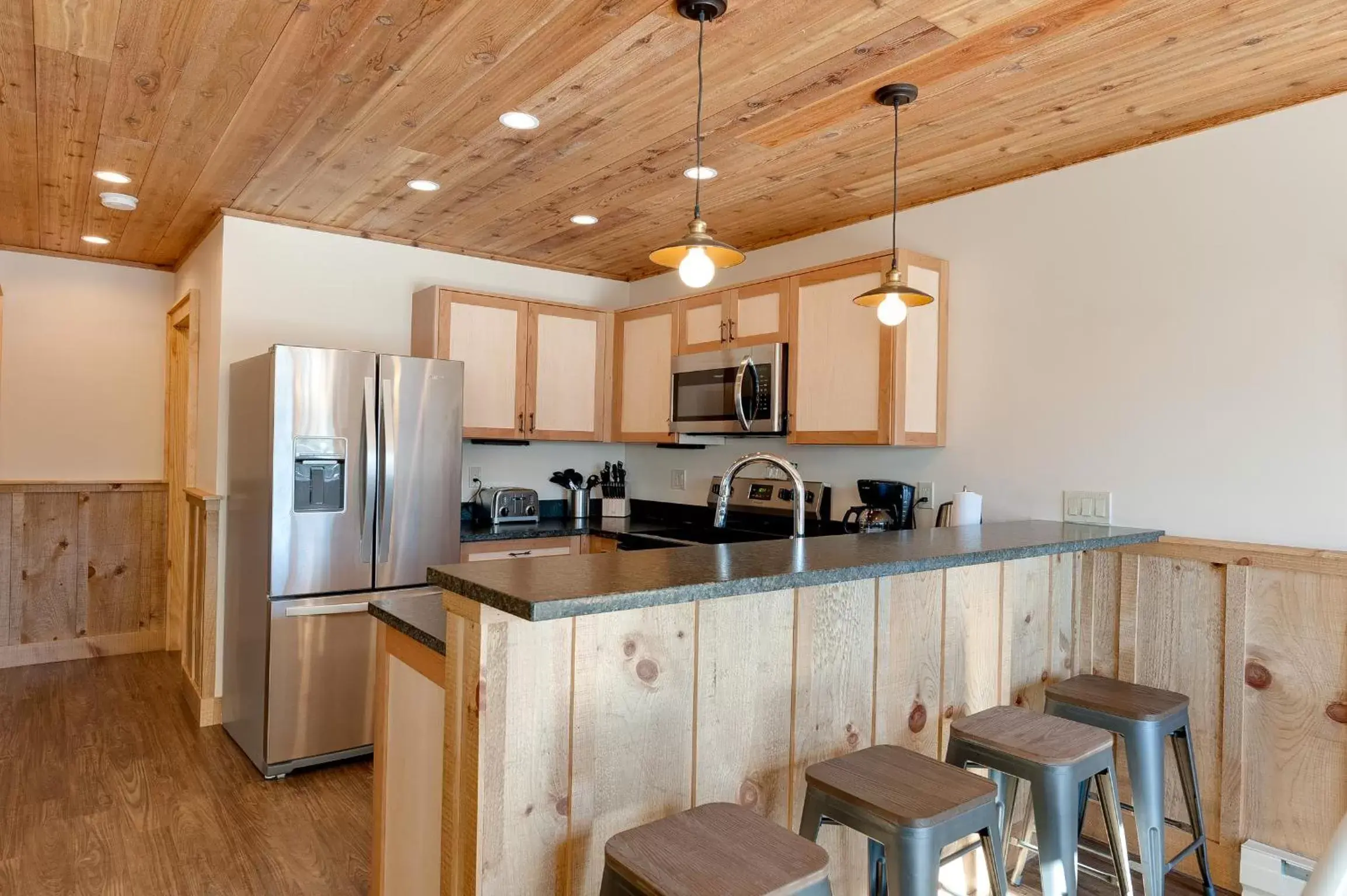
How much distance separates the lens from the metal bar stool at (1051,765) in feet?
5.76

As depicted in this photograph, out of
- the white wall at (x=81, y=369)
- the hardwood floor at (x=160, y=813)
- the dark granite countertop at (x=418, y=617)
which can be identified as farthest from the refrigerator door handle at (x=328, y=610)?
the white wall at (x=81, y=369)

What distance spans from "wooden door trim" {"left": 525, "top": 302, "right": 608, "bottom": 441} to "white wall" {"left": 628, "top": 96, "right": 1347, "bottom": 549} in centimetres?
174

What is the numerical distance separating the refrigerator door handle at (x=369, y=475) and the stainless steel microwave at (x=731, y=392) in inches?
57.0

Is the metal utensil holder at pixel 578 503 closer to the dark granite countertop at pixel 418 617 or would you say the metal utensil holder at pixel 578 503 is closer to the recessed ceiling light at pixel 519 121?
the recessed ceiling light at pixel 519 121

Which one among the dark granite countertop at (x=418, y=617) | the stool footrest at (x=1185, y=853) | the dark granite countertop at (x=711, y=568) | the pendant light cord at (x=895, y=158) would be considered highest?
the pendant light cord at (x=895, y=158)

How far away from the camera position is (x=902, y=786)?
5.16ft

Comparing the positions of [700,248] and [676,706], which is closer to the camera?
[676,706]

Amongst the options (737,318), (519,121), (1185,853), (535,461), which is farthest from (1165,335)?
(535,461)

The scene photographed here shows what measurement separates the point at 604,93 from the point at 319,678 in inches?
96.0

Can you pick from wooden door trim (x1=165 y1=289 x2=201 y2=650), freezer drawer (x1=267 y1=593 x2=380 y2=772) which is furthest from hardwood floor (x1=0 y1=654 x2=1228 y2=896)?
wooden door trim (x1=165 y1=289 x2=201 y2=650)

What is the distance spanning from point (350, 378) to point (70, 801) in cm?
177

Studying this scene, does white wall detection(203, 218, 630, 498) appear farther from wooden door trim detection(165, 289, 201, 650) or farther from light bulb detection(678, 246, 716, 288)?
light bulb detection(678, 246, 716, 288)

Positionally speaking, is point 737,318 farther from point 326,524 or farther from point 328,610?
point 328,610

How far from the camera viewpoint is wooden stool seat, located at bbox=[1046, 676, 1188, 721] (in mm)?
2168
